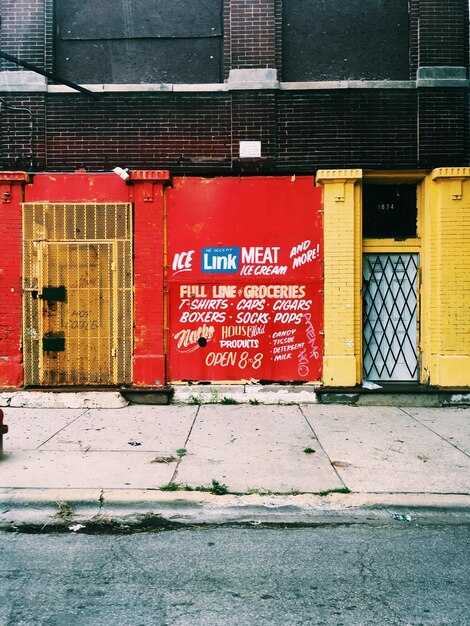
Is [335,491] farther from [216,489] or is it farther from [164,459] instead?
[164,459]

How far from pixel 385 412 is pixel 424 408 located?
863mm

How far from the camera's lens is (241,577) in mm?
3668

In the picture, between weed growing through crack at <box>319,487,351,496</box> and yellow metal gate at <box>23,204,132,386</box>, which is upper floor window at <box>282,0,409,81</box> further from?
weed growing through crack at <box>319,487,351,496</box>

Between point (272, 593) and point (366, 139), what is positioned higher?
point (366, 139)

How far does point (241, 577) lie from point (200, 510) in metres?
1.23

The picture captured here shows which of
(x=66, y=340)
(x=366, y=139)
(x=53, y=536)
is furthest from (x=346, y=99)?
(x=53, y=536)

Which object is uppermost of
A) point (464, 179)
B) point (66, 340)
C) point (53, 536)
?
point (464, 179)

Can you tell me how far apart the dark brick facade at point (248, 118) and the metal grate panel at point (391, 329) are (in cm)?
205

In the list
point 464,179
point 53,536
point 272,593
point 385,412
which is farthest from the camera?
point 464,179

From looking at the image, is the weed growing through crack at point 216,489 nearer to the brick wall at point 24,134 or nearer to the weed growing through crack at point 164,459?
the weed growing through crack at point 164,459

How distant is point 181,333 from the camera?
9250 mm

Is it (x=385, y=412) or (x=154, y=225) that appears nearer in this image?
(x=385, y=412)

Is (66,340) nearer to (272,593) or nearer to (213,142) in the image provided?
(213,142)

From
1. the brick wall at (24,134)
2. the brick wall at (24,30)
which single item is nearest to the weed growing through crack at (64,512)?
the brick wall at (24,134)
